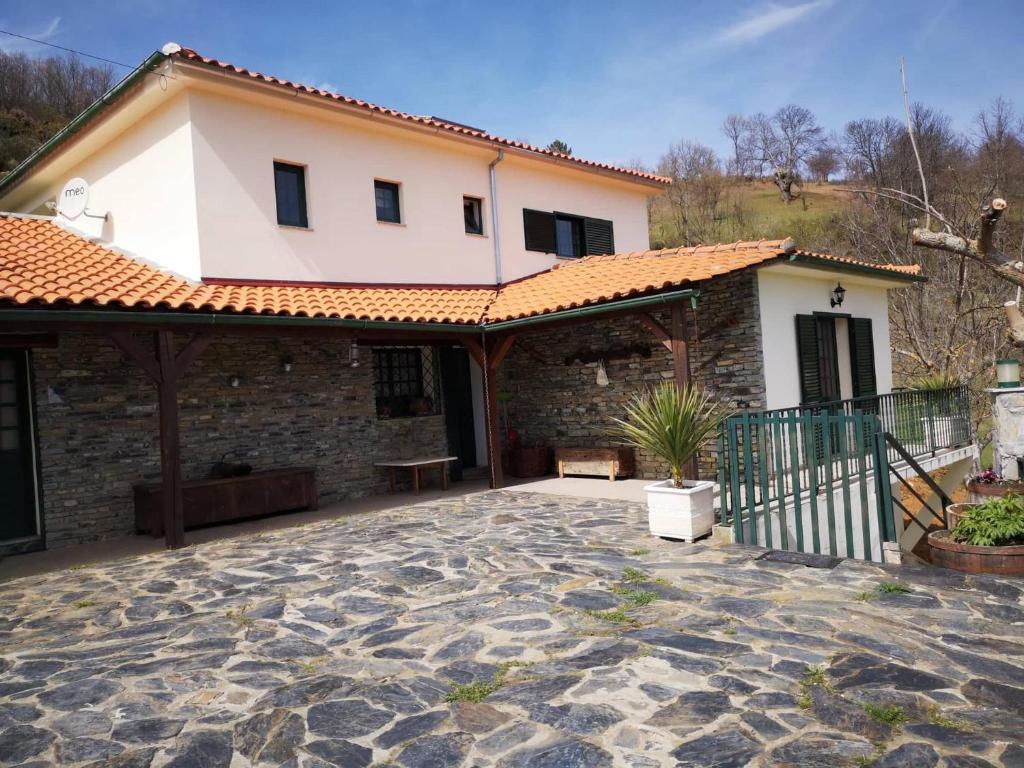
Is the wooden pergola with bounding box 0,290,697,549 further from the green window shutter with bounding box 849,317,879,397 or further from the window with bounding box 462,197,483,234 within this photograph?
the green window shutter with bounding box 849,317,879,397

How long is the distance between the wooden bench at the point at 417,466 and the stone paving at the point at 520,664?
4106 millimetres

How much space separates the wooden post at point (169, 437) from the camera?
7.40 m

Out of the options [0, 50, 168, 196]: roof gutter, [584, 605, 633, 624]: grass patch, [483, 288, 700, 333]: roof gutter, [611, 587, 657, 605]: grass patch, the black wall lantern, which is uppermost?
[0, 50, 168, 196]: roof gutter

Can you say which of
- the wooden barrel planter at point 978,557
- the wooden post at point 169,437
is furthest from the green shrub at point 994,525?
the wooden post at point 169,437

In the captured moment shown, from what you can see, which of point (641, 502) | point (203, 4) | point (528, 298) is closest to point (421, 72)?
point (203, 4)

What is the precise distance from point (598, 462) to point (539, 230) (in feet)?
15.6

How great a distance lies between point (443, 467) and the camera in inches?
437

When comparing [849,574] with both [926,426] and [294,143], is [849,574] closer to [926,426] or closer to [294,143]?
[926,426]

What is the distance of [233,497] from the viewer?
8.84m

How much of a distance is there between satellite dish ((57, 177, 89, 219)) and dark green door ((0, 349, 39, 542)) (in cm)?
350

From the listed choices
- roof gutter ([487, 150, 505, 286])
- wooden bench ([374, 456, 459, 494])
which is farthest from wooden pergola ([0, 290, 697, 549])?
roof gutter ([487, 150, 505, 286])

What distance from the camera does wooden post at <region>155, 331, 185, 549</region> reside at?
24.3ft

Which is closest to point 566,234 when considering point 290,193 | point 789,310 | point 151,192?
point 789,310

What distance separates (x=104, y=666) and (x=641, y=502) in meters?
6.14
